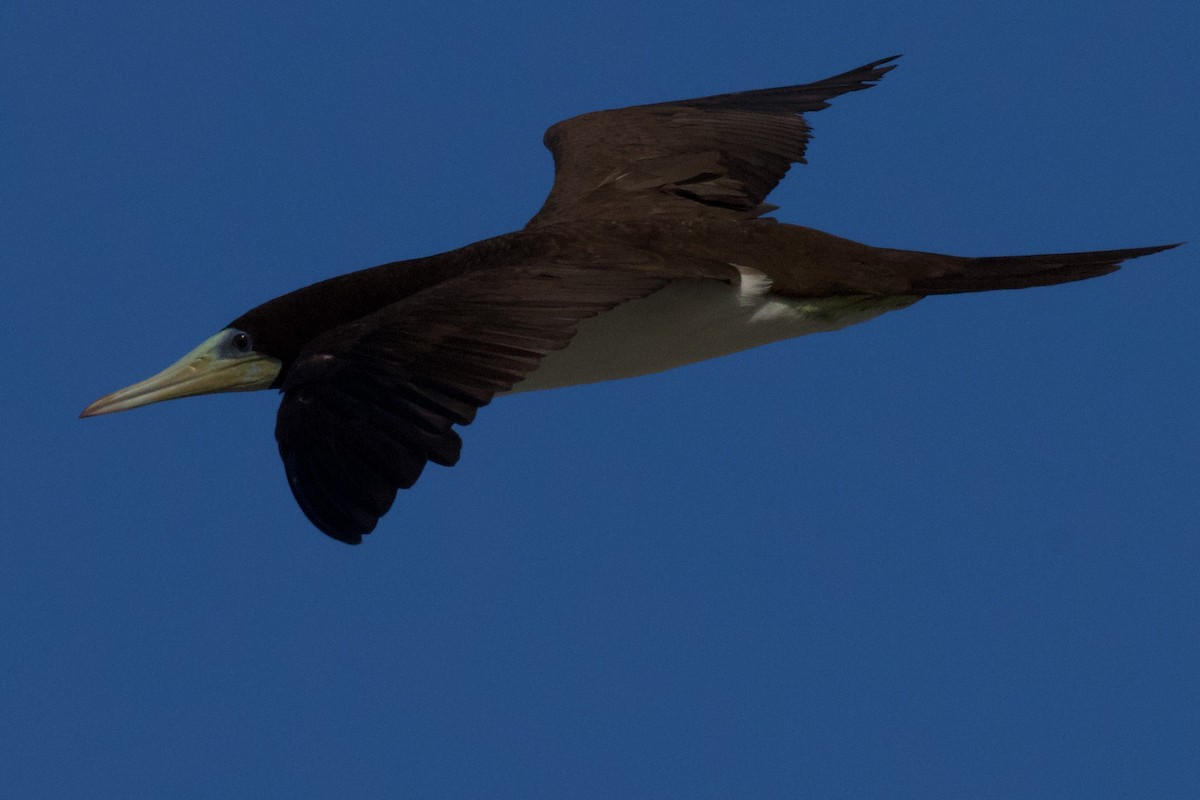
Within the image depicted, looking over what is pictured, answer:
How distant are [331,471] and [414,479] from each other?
0.23m

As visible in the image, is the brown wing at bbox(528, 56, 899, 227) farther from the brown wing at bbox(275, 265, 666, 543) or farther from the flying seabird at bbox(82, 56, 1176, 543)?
the brown wing at bbox(275, 265, 666, 543)

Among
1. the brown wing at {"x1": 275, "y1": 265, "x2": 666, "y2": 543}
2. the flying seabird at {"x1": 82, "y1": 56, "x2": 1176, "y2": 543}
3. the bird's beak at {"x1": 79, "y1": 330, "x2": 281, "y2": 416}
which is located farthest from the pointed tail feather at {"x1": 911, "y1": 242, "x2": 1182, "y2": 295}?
the bird's beak at {"x1": 79, "y1": 330, "x2": 281, "y2": 416}

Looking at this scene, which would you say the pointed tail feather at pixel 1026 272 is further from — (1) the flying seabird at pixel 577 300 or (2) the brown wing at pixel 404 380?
(2) the brown wing at pixel 404 380

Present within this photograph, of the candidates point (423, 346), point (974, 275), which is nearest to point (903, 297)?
point (974, 275)

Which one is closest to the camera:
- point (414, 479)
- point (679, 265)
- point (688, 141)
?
point (414, 479)

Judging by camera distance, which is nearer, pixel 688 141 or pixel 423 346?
pixel 423 346

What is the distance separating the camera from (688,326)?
6.35 meters

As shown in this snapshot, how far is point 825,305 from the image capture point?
6.45m

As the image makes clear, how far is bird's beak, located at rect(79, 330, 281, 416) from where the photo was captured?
6.39 metres

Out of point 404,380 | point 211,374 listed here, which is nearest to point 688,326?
point 404,380

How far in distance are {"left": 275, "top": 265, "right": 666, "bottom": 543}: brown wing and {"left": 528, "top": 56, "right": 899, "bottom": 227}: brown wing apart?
104 cm

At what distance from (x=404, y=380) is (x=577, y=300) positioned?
0.65 m

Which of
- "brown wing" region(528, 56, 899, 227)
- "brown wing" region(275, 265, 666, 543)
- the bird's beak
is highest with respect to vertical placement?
"brown wing" region(528, 56, 899, 227)

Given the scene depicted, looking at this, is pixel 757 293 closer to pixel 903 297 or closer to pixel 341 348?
pixel 903 297
